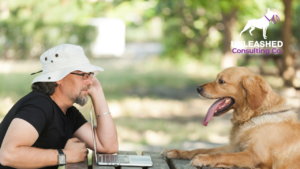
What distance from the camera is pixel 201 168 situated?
2.71 meters

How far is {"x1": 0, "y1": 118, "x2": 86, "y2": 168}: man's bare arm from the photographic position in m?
2.20

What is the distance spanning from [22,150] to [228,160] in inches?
63.0

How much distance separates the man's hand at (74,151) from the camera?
2.52m

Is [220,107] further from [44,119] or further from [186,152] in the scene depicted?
[44,119]

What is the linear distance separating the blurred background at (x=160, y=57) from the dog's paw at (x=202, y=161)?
42.6 inches

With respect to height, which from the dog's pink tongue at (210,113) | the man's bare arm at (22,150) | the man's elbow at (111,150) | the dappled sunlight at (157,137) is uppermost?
the dog's pink tongue at (210,113)

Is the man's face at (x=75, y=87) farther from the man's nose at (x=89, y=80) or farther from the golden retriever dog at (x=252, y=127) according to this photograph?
the golden retriever dog at (x=252, y=127)

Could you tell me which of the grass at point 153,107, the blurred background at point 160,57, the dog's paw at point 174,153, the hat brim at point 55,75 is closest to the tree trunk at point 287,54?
the blurred background at point 160,57

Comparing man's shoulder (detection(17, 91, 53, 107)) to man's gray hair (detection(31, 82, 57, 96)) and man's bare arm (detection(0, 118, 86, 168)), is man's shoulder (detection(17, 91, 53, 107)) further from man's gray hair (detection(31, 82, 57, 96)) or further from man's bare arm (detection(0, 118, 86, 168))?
man's bare arm (detection(0, 118, 86, 168))

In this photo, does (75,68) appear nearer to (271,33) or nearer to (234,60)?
(234,60)

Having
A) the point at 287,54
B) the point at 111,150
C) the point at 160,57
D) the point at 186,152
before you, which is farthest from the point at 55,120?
the point at 160,57

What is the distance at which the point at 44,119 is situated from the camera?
239cm

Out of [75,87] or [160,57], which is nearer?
[75,87]

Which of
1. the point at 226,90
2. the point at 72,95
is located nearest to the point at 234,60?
the point at 226,90
